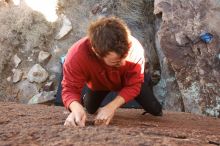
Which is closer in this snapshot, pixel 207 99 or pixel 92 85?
pixel 92 85

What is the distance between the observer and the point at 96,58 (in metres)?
2.38

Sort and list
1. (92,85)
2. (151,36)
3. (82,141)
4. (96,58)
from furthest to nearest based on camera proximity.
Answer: (151,36) → (92,85) → (96,58) → (82,141)

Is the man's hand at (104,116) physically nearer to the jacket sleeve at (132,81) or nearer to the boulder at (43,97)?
the jacket sleeve at (132,81)

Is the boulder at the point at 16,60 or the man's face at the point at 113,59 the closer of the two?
the man's face at the point at 113,59

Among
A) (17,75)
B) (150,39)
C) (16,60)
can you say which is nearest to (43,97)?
(17,75)

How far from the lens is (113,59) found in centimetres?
214

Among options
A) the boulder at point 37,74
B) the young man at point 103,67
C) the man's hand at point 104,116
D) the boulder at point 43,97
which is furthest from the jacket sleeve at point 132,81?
the boulder at point 37,74

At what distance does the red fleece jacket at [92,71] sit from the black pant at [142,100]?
40 cm

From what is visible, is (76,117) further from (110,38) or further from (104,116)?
(110,38)

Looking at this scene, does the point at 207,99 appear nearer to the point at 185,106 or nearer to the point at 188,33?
the point at 185,106

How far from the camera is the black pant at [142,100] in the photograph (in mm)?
3000

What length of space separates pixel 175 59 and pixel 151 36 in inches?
40.8

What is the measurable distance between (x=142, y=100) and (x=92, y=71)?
68cm

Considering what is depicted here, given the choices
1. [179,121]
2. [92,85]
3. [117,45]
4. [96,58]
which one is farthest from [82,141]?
[179,121]
